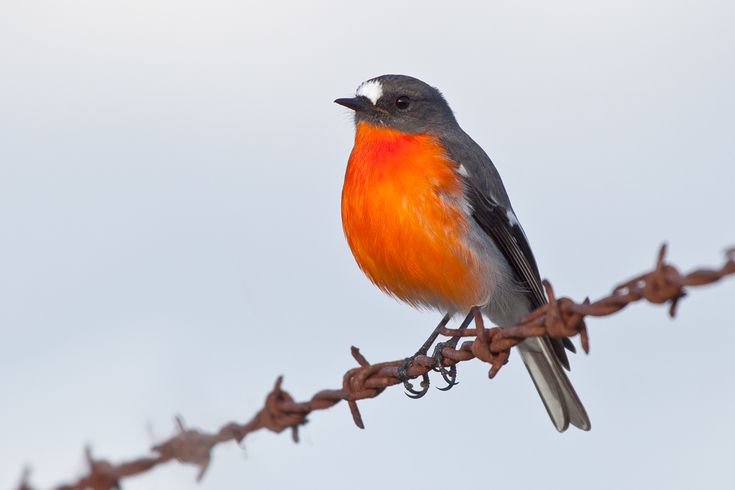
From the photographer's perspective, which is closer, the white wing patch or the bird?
the bird

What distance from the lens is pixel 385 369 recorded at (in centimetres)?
496

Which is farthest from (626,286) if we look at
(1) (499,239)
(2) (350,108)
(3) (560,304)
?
(2) (350,108)

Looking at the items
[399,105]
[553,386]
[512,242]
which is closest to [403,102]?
[399,105]

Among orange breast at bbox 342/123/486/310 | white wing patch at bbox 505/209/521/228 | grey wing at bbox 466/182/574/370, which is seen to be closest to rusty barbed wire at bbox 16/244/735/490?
orange breast at bbox 342/123/486/310

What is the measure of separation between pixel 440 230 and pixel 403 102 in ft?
6.11

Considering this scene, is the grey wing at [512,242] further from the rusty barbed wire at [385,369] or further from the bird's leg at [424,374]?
the rusty barbed wire at [385,369]

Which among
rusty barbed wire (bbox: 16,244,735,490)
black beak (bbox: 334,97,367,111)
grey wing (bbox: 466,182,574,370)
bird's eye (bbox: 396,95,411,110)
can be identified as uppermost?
black beak (bbox: 334,97,367,111)

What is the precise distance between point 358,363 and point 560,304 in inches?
54.6

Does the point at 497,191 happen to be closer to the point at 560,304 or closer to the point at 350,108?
the point at 350,108

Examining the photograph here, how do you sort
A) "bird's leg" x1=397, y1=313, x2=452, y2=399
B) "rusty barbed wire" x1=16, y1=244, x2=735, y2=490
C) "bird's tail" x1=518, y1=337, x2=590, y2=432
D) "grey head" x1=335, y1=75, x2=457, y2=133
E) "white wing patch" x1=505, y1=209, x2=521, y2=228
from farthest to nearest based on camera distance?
"grey head" x1=335, y1=75, x2=457, y2=133 → "white wing patch" x1=505, y1=209, x2=521, y2=228 → "bird's tail" x1=518, y1=337, x2=590, y2=432 → "bird's leg" x1=397, y1=313, x2=452, y2=399 → "rusty barbed wire" x1=16, y1=244, x2=735, y2=490

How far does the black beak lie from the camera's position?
861cm

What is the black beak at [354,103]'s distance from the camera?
861 centimetres

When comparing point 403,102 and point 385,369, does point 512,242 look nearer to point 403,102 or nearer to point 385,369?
point 403,102

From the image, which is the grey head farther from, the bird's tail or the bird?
the bird's tail
